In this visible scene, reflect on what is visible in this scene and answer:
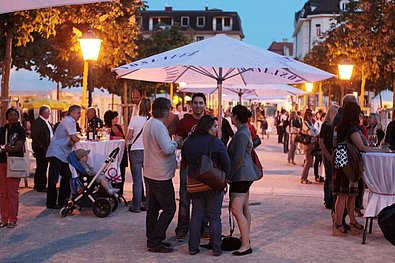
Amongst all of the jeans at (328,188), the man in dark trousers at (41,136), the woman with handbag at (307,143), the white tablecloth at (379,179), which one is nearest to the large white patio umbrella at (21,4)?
the white tablecloth at (379,179)

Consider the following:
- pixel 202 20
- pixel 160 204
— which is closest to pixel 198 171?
pixel 160 204

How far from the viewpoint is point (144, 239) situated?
342 inches

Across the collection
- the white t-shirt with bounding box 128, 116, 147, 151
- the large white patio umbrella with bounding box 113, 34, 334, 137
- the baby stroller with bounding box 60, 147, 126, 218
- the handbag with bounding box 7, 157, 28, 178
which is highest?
the large white patio umbrella with bounding box 113, 34, 334, 137

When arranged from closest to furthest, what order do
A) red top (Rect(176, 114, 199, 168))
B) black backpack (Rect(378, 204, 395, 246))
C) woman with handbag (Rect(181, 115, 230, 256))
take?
black backpack (Rect(378, 204, 395, 246)), woman with handbag (Rect(181, 115, 230, 256)), red top (Rect(176, 114, 199, 168))

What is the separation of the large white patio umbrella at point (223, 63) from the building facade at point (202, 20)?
92.2m

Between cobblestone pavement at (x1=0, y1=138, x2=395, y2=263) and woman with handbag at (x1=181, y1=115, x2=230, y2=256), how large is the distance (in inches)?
10.9

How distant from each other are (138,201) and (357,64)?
49.6 feet

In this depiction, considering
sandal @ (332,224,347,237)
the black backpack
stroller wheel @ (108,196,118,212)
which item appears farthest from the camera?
stroller wheel @ (108,196,118,212)

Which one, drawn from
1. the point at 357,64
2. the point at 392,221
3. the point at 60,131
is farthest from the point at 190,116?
the point at 357,64

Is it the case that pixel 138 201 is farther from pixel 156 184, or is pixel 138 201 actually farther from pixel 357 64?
pixel 357 64

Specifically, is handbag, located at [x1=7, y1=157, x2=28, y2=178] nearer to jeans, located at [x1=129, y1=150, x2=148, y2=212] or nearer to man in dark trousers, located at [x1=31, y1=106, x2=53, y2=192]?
jeans, located at [x1=129, y1=150, x2=148, y2=212]

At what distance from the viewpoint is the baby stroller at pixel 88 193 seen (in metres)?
10.3

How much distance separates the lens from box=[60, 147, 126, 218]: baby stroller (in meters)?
10.3

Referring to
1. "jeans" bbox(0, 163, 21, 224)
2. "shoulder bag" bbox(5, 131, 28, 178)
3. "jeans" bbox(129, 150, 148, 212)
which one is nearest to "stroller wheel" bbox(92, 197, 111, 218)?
"jeans" bbox(129, 150, 148, 212)
